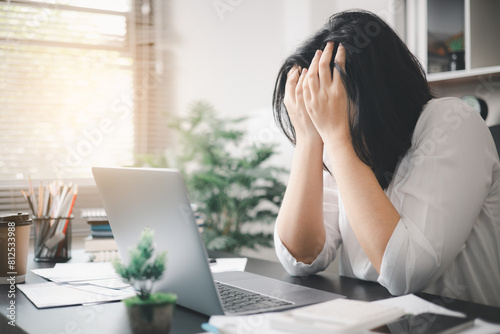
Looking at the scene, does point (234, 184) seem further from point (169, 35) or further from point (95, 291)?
point (95, 291)

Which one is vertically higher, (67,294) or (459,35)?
(459,35)

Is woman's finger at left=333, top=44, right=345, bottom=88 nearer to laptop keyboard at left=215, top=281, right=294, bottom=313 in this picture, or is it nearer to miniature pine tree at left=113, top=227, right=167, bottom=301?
laptop keyboard at left=215, top=281, right=294, bottom=313

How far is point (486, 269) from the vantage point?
97 centimetres

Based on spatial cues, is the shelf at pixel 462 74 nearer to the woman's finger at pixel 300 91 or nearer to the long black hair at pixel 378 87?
the long black hair at pixel 378 87

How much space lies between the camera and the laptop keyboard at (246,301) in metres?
0.70

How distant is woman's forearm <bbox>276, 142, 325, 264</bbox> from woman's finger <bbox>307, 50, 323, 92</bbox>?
151mm

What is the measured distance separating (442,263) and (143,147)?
2.39 meters

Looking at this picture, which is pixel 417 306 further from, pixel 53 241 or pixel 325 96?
pixel 53 241

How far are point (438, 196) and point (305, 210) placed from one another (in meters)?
0.30

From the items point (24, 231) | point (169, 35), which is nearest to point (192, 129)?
point (169, 35)

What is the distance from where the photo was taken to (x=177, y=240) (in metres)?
0.68

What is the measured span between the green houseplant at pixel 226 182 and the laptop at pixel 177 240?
1555 millimetres

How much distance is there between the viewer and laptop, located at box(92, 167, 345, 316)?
25.5 inches

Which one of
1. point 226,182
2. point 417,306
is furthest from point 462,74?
point 417,306
